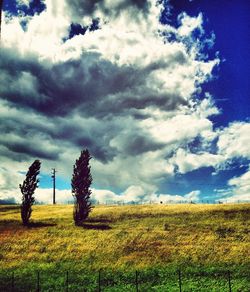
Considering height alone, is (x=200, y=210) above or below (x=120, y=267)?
above

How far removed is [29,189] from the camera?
217 ft

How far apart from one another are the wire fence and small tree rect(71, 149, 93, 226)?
27338 millimetres

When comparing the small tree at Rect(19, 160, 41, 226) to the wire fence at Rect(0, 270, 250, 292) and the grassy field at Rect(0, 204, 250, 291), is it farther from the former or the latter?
the wire fence at Rect(0, 270, 250, 292)

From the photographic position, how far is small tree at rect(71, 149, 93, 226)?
203ft

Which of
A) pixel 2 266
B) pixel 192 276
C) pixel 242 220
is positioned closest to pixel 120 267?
pixel 192 276

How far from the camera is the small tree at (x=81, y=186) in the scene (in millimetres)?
61894

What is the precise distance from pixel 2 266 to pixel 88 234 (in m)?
14.5

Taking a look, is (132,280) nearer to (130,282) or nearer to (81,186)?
(130,282)

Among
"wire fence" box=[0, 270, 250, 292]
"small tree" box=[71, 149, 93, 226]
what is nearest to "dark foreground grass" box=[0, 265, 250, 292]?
"wire fence" box=[0, 270, 250, 292]

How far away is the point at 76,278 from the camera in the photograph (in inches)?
1265

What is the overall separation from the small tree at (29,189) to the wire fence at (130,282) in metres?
30.1

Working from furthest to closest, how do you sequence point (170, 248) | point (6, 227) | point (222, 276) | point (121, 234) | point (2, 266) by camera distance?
point (6, 227) → point (121, 234) → point (170, 248) → point (2, 266) → point (222, 276)

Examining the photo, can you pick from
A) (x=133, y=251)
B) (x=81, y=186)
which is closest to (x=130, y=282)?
(x=133, y=251)

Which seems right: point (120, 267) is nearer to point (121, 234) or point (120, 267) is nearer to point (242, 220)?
point (121, 234)
